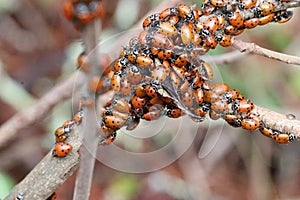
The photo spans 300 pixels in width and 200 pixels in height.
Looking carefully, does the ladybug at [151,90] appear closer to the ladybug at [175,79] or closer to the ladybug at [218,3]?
the ladybug at [175,79]

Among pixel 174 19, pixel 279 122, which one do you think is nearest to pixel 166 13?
pixel 174 19

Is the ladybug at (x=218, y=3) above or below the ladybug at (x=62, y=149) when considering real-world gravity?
above

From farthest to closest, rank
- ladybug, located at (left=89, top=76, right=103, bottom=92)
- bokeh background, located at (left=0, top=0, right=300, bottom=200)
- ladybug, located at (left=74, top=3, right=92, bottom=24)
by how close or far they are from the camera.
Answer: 1. bokeh background, located at (left=0, top=0, right=300, bottom=200)
2. ladybug, located at (left=89, top=76, right=103, bottom=92)
3. ladybug, located at (left=74, top=3, right=92, bottom=24)

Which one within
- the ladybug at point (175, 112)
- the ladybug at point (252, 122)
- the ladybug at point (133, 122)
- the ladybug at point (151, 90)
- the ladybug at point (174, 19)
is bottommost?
the ladybug at point (252, 122)

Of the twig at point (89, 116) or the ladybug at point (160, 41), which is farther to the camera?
the ladybug at point (160, 41)

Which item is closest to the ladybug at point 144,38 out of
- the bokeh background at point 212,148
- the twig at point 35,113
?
the twig at point 35,113

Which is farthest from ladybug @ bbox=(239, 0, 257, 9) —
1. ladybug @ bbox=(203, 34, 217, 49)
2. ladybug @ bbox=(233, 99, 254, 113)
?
ladybug @ bbox=(233, 99, 254, 113)

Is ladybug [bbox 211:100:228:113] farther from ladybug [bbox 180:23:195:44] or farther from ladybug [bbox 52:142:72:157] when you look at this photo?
ladybug [bbox 52:142:72:157]

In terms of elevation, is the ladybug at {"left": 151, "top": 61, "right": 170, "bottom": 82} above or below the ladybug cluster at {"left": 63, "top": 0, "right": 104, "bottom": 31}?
above

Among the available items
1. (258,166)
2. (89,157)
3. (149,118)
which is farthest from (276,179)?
(89,157)
